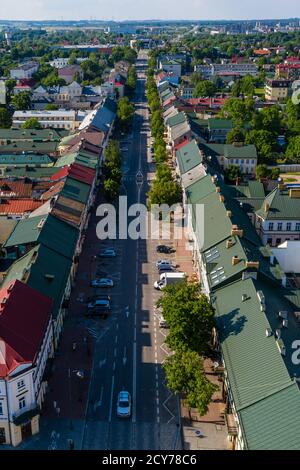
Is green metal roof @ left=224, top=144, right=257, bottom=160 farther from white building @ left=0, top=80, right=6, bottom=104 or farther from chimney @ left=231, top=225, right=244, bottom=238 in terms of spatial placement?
white building @ left=0, top=80, right=6, bottom=104

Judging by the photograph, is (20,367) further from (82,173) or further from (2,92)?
(2,92)

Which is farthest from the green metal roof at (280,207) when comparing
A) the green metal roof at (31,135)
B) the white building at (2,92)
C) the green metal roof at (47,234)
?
the white building at (2,92)

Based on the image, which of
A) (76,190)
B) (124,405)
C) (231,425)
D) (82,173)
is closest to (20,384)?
(124,405)

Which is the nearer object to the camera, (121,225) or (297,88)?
(121,225)

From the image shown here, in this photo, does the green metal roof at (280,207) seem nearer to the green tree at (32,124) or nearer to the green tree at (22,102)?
the green tree at (32,124)
